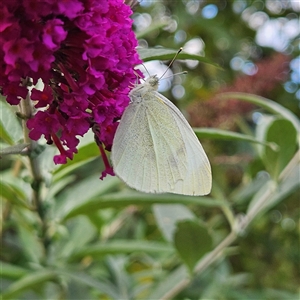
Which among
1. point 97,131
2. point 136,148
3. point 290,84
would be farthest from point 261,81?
point 97,131

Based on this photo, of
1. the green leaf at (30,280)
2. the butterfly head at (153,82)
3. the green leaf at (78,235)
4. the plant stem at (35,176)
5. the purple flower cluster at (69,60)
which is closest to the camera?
the purple flower cluster at (69,60)

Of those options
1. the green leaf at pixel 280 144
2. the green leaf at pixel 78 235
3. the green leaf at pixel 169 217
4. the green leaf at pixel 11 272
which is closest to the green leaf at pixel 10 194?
the green leaf at pixel 11 272

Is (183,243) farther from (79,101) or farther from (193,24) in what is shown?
(193,24)

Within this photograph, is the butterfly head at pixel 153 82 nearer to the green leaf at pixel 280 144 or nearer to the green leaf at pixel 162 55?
the green leaf at pixel 162 55

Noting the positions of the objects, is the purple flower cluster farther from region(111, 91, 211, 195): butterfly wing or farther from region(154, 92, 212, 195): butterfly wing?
region(154, 92, 212, 195): butterfly wing

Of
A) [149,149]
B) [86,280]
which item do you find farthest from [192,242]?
[149,149]

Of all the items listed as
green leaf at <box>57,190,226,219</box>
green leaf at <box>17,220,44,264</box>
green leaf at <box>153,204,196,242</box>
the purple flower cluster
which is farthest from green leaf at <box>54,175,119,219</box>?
the purple flower cluster
